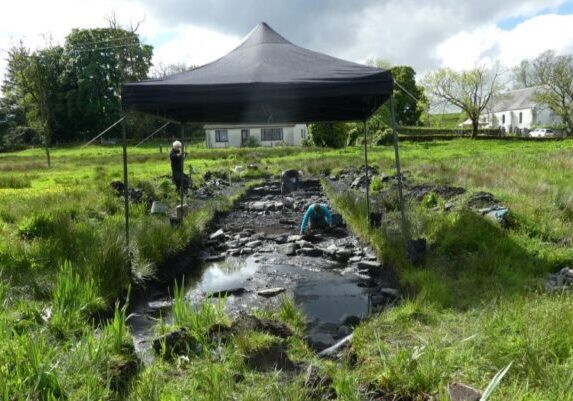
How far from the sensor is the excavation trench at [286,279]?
5.19 metres

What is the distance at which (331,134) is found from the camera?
4034 centimetres

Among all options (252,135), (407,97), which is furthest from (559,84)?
(252,135)

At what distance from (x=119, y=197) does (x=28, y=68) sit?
78.4 feet

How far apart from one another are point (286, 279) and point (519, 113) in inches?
3010

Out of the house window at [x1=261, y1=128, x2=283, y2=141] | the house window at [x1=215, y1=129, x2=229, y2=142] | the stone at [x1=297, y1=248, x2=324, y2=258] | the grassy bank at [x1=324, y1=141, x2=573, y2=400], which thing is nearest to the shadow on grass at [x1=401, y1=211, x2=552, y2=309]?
the grassy bank at [x1=324, y1=141, x2=573, y2=400]

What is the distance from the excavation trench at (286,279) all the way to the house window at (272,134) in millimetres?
40662

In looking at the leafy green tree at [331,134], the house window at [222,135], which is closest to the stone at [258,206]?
the leafy green tree at [331,134]

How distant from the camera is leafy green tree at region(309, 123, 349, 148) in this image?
40.2m

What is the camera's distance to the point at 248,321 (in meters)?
4.27

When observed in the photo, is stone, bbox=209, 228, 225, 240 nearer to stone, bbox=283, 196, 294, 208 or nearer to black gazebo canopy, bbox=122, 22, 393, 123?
black gazebo canopy, bbox=122, 22, 393, 123

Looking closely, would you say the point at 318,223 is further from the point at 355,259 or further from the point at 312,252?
the point at 355,259

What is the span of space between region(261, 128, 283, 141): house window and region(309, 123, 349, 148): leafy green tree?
397 inches

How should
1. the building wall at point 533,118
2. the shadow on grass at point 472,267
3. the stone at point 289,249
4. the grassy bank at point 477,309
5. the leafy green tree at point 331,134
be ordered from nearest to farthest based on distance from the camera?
1. the grassy bank at point 477,309
2. the shadow on grass at point 472,267
3. the stone at point 289,249
4. the leafy green tree at point 331,134
5. the building wall at point 533,118

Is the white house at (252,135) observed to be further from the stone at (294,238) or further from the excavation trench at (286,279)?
the stone at (294,238)
